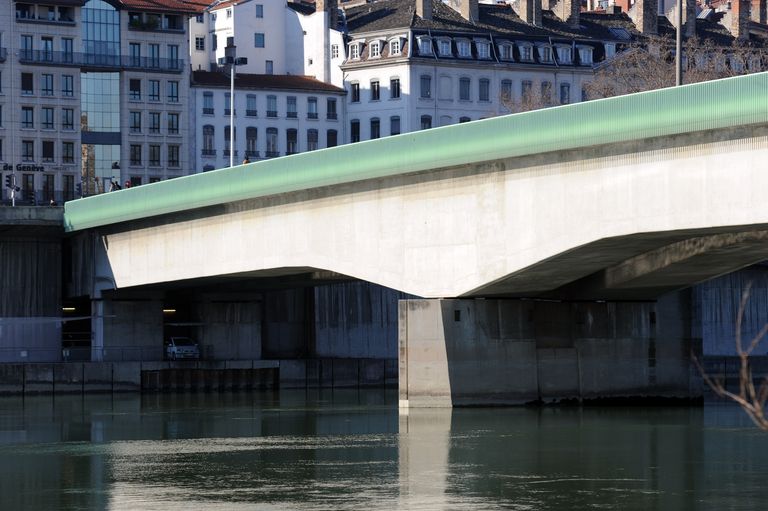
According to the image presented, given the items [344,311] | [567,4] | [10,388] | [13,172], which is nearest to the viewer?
[10,388]

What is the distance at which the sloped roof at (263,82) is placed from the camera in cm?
12344

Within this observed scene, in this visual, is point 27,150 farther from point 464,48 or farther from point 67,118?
point 464,48

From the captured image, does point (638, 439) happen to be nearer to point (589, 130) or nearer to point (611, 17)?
point (589, 130)

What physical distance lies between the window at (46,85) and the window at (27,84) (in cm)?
67

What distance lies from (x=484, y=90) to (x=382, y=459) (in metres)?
88.0

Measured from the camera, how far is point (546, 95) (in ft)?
397

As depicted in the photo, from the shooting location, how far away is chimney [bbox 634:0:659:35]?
13300 centimetres

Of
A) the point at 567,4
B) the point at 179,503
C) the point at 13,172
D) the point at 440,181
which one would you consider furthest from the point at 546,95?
the point at 179,503

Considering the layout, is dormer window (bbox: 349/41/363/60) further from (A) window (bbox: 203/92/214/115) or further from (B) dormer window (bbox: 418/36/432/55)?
(A) window (bbox: 203/92/214/115)

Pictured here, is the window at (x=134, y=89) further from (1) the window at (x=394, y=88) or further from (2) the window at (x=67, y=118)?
(1) the window at (x=394, y=88)

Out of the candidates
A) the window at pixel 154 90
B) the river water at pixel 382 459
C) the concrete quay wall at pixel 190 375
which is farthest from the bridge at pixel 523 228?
the window at pixel 154 90

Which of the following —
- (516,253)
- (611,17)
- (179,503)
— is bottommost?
(179,503)

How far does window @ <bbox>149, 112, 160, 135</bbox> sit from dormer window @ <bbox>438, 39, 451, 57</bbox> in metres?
19.5

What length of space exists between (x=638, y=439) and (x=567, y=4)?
3622 inches
